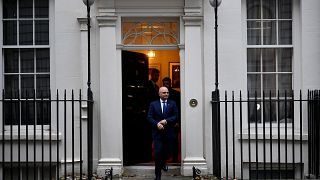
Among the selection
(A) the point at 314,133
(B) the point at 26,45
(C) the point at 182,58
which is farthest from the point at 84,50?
(A) the point at 314,133

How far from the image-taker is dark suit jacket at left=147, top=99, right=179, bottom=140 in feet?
34.8

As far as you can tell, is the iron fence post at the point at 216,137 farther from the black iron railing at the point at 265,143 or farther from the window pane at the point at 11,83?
the window pane at the point at 11,83

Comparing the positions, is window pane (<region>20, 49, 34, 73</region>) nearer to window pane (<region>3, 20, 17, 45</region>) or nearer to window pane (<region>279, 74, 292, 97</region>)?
window pane (<region>3, 20, 17, 45</region>)

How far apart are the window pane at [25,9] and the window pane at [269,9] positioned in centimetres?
525

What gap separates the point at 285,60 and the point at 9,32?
6.25 metres

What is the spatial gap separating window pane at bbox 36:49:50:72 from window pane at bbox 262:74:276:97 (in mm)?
4887

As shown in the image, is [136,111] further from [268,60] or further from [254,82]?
[268,60]

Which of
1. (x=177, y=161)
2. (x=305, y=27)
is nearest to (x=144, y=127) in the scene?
(x=177, y=161)

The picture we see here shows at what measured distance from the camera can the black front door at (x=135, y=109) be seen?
39.7ft

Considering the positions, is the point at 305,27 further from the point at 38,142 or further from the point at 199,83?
the point at 38,142

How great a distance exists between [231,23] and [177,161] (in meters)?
3.50

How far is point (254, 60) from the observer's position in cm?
1206

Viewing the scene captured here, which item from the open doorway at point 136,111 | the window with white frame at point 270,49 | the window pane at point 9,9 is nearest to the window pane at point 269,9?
the window with white frame at point 270,49

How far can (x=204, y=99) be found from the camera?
1159 cm
